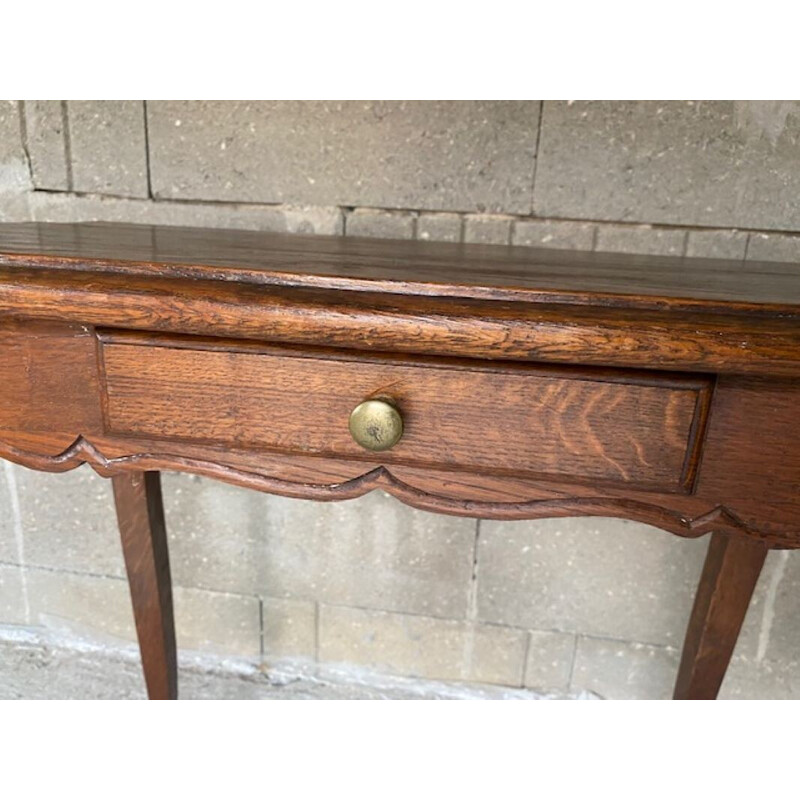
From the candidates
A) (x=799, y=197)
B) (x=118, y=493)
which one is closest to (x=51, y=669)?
(x=118, y=493)

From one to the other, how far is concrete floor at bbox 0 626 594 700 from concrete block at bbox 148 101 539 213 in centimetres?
93

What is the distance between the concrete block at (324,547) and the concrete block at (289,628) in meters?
0.03

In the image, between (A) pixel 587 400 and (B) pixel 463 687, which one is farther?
(B) pixel 463 687

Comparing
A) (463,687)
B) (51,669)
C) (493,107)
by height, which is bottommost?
(51,669)

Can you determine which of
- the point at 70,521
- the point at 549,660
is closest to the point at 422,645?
the point at 549,660

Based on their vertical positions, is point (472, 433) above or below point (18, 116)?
below

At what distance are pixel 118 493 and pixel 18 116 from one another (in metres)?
0.66

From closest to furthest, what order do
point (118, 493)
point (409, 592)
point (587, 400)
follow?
1. point (587, 400)
2. point (118, 493)
3. point (409, 592)

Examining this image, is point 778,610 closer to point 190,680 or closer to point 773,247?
point 773,247

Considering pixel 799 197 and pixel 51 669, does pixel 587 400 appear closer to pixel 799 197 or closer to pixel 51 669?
pixel 799 197

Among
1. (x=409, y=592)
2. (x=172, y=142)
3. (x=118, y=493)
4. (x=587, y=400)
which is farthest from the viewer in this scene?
(x=409, y=592)

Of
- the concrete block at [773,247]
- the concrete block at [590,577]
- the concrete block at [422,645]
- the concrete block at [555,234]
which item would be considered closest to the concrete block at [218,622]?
the concrete block at [422,645]

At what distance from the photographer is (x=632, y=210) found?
105cm

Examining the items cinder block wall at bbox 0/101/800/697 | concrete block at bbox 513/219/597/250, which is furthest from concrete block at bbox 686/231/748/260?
concrete block at bbox 513/219/597/250
